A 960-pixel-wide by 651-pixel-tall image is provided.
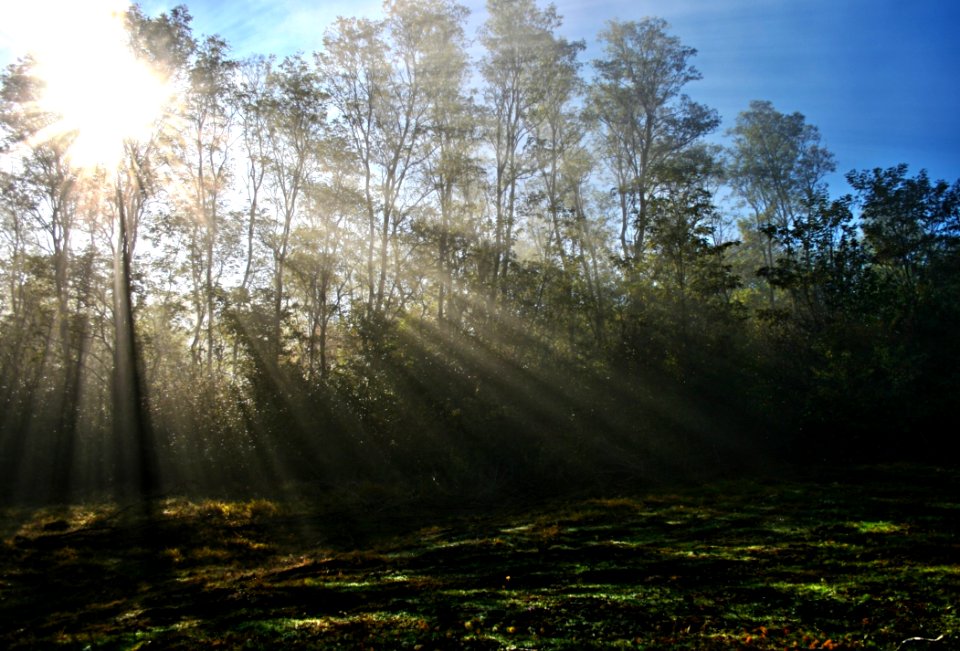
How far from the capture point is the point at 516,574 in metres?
6.31

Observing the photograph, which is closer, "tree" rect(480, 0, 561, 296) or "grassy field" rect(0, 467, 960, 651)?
"grassy field" rect(0, 467, 960, 651)

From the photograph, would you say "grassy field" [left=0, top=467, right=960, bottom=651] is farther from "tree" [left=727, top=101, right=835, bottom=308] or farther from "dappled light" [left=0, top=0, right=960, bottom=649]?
"tree" [left=727, top=101, right=835, bottom=308]

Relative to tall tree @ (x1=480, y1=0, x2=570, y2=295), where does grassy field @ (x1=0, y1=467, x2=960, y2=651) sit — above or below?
below

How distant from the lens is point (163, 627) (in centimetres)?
521

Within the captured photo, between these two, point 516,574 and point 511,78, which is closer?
point 516,574

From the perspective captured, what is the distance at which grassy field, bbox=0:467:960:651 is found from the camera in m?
4.07

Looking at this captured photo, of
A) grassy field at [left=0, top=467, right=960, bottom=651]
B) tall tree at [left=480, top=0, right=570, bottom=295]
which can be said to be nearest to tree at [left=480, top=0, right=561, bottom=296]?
tall tree at [left=480, top=0, right=570, bottom=295]

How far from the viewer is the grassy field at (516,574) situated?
13.4ft

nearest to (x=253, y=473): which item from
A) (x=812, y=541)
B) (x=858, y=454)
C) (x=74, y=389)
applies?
(x=74, y=389)

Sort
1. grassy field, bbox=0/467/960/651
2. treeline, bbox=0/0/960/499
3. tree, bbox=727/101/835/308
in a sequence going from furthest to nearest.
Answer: tree, bbox=727/101/835/308
treeline, bbox=0/0/960/499
grassy field, bbox=0/467/960/651

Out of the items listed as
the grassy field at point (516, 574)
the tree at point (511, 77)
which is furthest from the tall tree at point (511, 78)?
the grassy field at point (516, 574)

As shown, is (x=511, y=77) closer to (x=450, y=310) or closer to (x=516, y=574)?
(x=450, y=310)

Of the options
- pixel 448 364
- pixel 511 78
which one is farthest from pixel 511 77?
pixel 448 364

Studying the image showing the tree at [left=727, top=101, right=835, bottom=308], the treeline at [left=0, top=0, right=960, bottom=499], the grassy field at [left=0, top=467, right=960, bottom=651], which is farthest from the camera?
the tree at [left=727, top=101, right=835, bottom=308]
